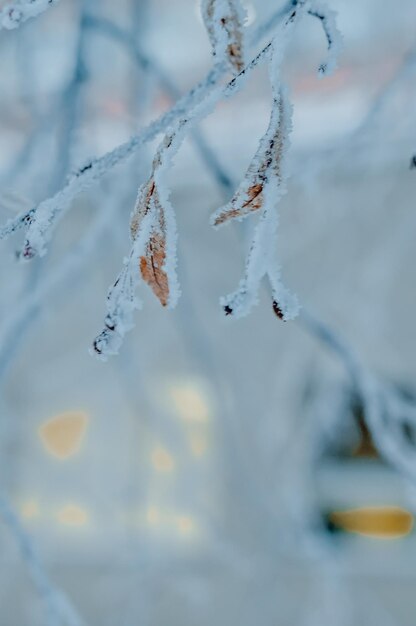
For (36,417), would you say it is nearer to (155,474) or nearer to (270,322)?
(155,474)

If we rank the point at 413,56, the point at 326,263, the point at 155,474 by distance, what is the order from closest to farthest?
1. the point at 413,56
2. the point at 326,263
3. the point at 155,474

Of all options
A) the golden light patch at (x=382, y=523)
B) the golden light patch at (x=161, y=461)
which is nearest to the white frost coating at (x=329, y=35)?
the golden light patch at (x=161, y=461)

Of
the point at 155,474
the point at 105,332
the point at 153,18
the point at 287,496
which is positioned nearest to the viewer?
the point at 105,332

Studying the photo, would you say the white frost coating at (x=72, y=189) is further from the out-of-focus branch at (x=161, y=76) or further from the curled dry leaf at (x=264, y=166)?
the out-of-focus branch at (x=161, y=76)

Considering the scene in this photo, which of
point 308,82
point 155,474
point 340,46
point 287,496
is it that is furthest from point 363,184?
point 340,46

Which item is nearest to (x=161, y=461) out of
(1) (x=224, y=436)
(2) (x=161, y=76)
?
(1) (x=224, y=436)

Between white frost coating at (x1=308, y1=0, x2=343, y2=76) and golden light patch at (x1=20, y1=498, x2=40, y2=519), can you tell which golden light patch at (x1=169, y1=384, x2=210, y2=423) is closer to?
golden light patch at (x1=20, y1=498, x2=40, y2=519)

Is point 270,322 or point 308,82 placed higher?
point 270,322

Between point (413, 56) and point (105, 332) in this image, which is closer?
point (105, 332)

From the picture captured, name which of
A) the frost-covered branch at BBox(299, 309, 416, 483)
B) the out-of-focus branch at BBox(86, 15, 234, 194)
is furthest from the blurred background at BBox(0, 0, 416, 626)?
the out-of-focus branch at BBox(86, 15, 234, 194)
